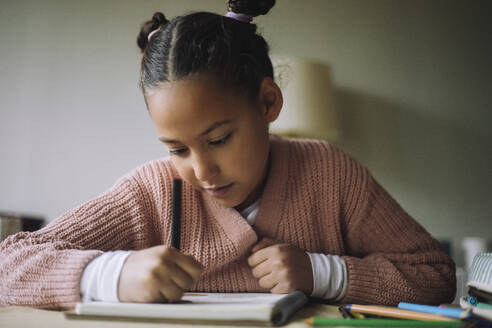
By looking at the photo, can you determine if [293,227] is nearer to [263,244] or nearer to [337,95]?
[263,244]

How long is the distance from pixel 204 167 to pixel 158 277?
7.0 inches

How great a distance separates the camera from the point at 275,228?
28.4 inches

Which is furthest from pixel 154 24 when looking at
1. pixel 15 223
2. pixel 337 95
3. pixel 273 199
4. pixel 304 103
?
pixel 337 95

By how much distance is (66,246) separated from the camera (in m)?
0.59

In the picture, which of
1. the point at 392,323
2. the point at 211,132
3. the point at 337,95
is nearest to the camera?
the point at 392,323

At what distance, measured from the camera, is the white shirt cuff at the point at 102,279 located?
1.65 feet

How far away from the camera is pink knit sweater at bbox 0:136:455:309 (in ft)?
2.09

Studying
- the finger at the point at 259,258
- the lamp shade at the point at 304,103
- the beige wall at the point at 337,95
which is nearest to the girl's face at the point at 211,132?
the finger at the point at 259,258

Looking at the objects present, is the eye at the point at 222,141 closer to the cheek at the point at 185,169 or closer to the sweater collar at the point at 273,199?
the cheek at the point at 185,169

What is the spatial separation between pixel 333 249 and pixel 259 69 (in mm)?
341

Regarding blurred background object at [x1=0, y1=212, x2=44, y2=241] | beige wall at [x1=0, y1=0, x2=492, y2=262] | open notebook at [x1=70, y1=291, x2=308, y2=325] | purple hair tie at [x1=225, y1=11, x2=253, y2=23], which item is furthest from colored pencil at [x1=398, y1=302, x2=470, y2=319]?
beige wall at [x1=0, y1=0, x2=492, y2=262]

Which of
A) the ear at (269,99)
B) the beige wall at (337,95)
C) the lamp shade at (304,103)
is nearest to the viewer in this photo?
the ear at (269,99)

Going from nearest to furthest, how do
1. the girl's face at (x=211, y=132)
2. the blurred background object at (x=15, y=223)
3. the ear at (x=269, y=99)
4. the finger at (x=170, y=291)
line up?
1. the finger at (x=170, y=291)
2. the girl's face at (x=211, y=132)
3. the ear at (x=269, y=99)
4. the blurred background object at (x=15, y=223)

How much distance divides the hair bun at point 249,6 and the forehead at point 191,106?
18 centimetres
